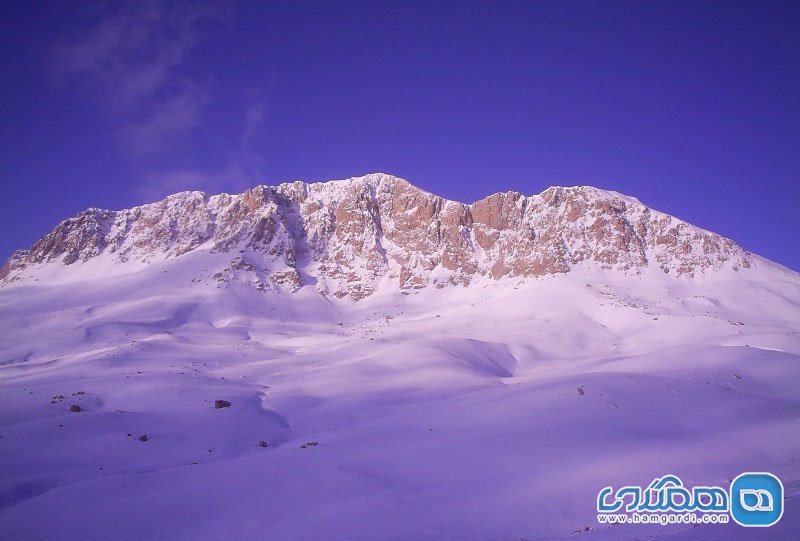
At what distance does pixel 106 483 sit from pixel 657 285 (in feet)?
348

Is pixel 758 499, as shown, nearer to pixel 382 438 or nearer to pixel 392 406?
pixel 382 438

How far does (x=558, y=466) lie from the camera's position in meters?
15.1

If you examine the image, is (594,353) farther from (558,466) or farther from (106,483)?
(106,483)

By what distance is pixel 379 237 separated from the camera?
5113 inches

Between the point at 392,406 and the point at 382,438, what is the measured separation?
24.4 ft

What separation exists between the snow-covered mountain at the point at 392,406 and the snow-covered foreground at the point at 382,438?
0.12 metres

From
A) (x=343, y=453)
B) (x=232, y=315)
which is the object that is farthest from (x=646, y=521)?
(x=232, y=315)

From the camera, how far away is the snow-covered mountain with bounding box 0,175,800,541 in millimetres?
12695

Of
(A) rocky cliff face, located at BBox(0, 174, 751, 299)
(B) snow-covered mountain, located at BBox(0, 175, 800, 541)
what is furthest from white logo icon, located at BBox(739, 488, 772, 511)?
(A) rocky cliff face, located at BBox(0, 174, 751, 299)

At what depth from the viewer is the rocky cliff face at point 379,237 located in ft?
363

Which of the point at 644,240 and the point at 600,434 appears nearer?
the point at 600,434

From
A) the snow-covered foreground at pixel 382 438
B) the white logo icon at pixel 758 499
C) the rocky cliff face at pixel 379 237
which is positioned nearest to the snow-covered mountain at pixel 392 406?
the snow-covered foreground at pixel 382 438

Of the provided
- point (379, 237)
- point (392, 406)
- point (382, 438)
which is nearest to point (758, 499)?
point (382, 438)

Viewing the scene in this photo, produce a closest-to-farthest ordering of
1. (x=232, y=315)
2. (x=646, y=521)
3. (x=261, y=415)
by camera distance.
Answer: (x=646, y=521)
(x=261, y=415)
(x=232, y=315)
